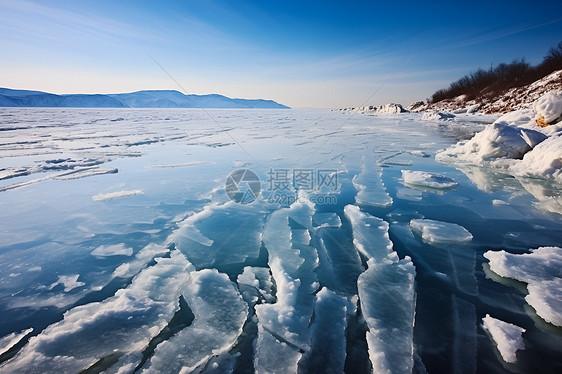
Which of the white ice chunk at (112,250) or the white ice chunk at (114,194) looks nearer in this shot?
the white ice chunk at (112,250)

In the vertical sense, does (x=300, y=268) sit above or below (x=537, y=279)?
below

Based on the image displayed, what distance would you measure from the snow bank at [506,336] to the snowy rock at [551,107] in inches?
428

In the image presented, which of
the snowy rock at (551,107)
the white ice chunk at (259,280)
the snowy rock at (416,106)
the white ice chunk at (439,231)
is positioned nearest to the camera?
the white ice chunk at (259,280)

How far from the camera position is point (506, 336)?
5.60 feet

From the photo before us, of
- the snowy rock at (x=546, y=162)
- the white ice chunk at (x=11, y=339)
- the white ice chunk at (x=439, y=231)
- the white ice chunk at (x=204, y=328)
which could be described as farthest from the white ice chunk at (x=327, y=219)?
the snowy rock at (x=546, y=162)

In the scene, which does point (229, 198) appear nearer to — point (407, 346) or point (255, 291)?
point (255, 291)

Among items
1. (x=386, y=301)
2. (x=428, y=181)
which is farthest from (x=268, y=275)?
(x=428, y=181)

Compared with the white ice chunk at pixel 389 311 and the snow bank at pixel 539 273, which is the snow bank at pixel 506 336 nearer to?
the snow bank at pixel 539 273

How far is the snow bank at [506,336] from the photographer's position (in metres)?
1.61

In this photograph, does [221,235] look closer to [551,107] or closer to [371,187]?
[371,187]

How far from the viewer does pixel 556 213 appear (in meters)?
3.80

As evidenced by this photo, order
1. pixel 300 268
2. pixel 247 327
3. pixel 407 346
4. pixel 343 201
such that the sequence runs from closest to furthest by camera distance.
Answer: pixel 407 346 < pixel 247 327 < pixel 300 268 < pixel 343 201

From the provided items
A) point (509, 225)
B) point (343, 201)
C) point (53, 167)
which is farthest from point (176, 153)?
point (509, 225)

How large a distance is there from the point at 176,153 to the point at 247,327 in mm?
8089
